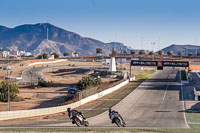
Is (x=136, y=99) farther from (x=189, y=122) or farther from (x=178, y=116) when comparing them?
(x=189, y=122)

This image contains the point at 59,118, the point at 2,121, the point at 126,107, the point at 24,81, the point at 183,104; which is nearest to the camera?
the point at 2,121

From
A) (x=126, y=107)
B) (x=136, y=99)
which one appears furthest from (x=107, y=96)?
(x=126, y=107)

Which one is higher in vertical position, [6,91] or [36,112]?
[6,91]

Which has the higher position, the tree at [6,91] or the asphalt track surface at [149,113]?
the tree at [6,91]

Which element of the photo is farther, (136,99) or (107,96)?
(107,96)

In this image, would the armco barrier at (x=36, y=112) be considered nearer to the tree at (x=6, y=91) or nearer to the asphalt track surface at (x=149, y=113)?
the asphalt track surface at (x=149, y=113)

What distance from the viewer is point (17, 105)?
49781 mm

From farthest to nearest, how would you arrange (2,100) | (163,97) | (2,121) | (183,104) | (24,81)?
(24,81), (163,97), (2,100), (183,104), (2,121)

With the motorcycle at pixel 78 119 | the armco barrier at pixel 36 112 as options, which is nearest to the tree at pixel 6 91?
the armco barrier at pixel 36 112

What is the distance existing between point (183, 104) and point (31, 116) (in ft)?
80.3

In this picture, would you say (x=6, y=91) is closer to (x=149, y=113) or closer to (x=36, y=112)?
(x=36, y=112)

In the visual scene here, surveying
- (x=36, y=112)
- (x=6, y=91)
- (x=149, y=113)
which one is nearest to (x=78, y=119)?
(x=36, y=112)

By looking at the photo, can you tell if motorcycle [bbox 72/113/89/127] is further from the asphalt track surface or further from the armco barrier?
the armco barrier

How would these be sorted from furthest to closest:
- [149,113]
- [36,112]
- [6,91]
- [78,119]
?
[6,91], [149,113], [36,112], [78,119]
